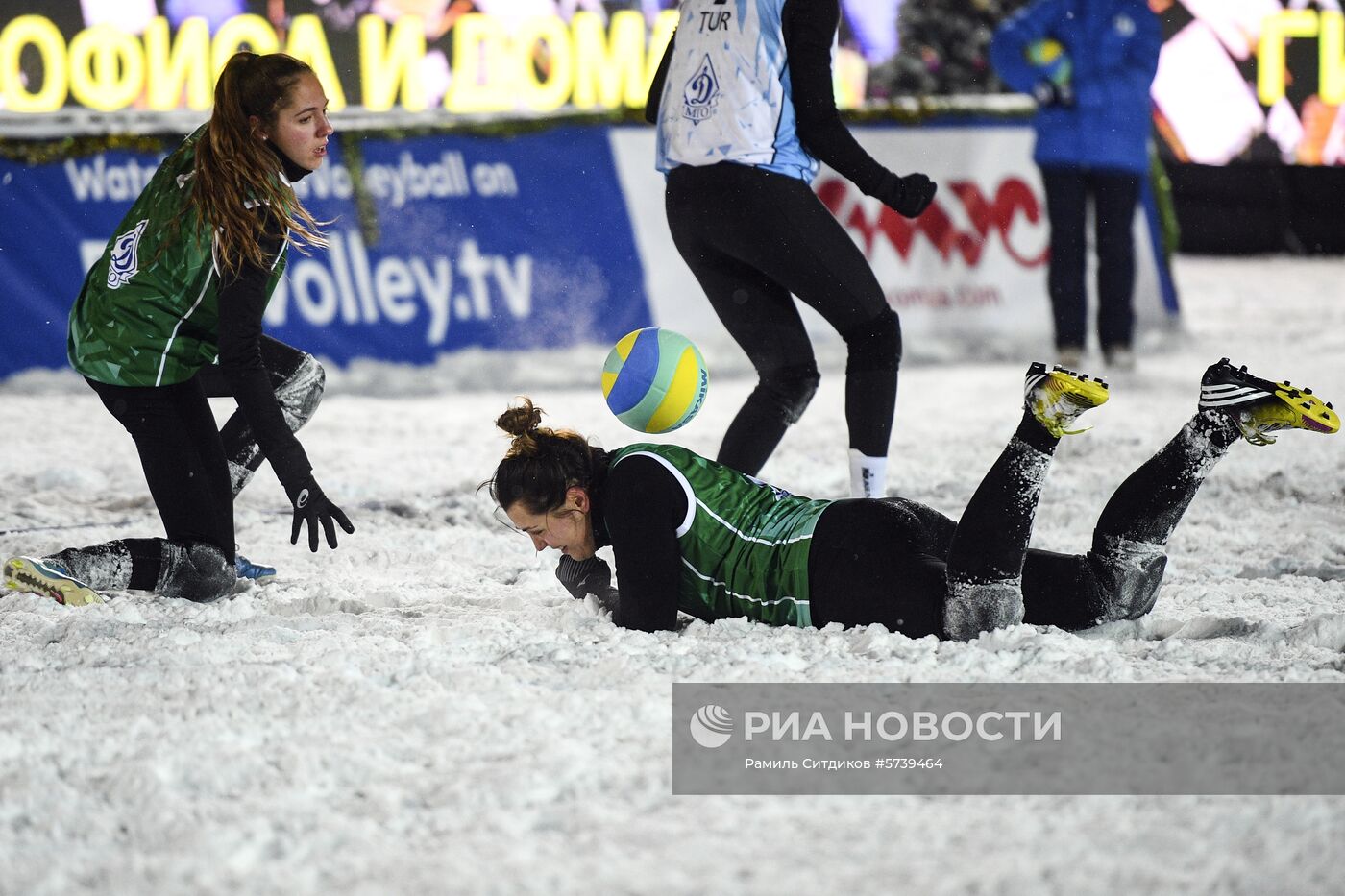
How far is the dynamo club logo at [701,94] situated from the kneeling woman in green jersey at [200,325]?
1.02 meters

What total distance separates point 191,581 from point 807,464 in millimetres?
2753

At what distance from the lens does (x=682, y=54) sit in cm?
402

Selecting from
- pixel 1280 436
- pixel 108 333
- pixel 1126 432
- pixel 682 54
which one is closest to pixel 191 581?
pixel 108 333

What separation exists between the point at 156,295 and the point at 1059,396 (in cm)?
225

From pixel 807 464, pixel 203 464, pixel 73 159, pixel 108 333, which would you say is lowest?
pixel 807 464

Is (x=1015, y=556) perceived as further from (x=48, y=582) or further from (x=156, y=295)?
(x=48, y=582)

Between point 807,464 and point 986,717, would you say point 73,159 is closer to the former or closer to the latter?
point 807,464

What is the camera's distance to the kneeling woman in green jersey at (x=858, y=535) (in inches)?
116

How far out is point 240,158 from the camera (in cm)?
345

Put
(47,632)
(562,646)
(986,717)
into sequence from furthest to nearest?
(47,632) → (562,646) → (986,717)

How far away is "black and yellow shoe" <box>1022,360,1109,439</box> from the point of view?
2.83 metres

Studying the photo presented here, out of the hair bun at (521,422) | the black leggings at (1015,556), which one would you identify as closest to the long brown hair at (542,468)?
the hair bun at (521,422)

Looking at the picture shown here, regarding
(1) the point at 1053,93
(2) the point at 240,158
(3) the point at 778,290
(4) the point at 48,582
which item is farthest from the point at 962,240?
(4) the point at 48,582
